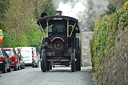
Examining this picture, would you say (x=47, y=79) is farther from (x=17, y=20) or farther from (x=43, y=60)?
(x=17, y=20)

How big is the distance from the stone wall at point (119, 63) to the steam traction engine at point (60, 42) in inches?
371

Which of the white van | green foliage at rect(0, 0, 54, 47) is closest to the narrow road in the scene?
the white van

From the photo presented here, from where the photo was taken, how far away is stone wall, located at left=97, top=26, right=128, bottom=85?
315 inches

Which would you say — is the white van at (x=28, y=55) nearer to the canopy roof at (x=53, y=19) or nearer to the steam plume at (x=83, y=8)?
the steam plume at (x=83, y=8)

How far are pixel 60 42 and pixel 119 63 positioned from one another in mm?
11753

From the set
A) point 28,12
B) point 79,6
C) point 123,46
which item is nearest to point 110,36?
point 123,46

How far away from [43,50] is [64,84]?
7.46 m

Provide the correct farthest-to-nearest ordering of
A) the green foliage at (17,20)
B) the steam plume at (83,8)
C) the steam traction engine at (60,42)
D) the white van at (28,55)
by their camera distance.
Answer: the green foliage at (17,20)
the steam plume at (83,8)
the white van at (28,55)
the steam traction engine at (60,42)

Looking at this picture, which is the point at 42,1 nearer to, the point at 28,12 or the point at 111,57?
the point at 28,12

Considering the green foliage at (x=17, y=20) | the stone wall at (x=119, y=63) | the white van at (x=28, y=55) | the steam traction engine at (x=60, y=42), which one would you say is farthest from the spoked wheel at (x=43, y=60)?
the green foliage at (x=17, y=20)

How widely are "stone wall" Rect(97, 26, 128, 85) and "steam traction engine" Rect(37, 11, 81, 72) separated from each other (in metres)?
9.42

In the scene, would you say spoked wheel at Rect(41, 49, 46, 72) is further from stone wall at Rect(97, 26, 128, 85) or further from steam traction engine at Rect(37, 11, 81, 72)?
stone wall at Rect(97, 26, 128, 85)

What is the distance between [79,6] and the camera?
39562 mm

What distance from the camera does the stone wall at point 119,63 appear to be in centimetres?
800
